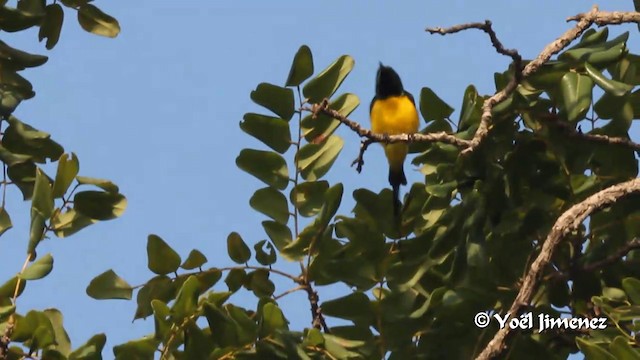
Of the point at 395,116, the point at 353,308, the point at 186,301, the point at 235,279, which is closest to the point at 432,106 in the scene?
the point at 353,308

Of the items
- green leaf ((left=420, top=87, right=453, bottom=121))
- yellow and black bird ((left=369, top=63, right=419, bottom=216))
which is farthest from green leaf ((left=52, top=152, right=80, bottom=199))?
yellow and black bird ((left=369, top=63, right=419, bottom=216))

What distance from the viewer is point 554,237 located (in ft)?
10.1

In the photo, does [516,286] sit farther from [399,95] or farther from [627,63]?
[399,95]

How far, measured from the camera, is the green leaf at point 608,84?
134 inches

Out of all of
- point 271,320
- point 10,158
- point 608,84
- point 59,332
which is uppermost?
point 608,84

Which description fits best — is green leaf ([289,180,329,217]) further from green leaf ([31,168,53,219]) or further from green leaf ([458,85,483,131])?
green leaf ([31,168,53,219])

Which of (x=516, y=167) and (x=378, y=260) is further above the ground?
(x=516, y=167)

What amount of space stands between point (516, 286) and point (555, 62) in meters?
0.64

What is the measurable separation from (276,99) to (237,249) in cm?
45

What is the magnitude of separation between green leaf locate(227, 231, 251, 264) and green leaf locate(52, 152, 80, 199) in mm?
469

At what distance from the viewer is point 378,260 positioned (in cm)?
357

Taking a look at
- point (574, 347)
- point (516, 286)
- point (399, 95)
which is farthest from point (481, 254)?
point (399, 95)

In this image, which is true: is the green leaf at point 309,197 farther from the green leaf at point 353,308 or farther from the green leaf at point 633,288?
the green leaf at point 633,288

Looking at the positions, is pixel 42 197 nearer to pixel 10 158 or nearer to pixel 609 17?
pixel 10 158
